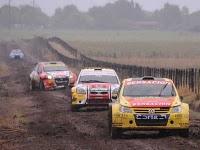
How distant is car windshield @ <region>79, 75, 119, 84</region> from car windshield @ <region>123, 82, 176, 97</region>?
7.68m

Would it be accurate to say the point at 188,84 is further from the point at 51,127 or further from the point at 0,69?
the point at 0,69

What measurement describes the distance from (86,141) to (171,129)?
6.45 feet

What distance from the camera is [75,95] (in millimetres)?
25609

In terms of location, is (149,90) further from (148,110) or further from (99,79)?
(99,79)

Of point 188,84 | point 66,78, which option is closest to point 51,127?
point 188,84

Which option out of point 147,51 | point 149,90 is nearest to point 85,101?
point 149,90

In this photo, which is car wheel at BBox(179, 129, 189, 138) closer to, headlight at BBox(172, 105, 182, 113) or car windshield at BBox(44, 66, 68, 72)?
headlight at BBox(172, 105, 182, 113)

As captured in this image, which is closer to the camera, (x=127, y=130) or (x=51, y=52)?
(x=127, y=130)

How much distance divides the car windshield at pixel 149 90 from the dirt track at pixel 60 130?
38.1 inches

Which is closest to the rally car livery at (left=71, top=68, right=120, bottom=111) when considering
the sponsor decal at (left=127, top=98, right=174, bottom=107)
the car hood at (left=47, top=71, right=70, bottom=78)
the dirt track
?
the dirt track

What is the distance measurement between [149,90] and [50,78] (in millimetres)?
18822

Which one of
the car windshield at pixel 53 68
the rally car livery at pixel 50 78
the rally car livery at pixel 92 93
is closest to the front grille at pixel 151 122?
the rally car livery at pixel 92 93

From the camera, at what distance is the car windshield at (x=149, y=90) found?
18.4 m

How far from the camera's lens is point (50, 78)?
37.1m
